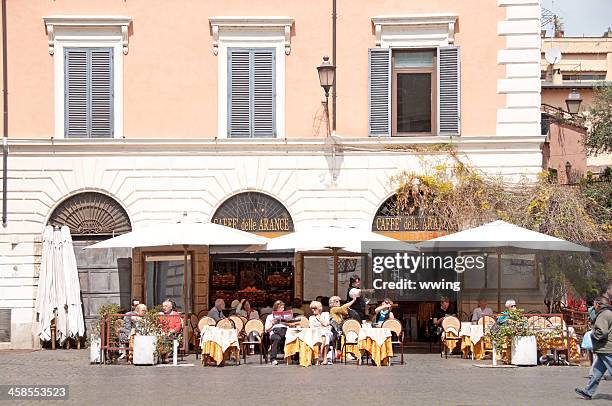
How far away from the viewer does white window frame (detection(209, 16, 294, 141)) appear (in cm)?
2597

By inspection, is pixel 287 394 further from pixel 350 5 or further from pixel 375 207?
pixel 350 5

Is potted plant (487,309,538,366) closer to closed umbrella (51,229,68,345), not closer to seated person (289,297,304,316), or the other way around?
seated person (289,297,304,316)

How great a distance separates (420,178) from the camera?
1008 inches

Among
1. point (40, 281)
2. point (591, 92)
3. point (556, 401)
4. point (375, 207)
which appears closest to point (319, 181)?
point (375, 207)

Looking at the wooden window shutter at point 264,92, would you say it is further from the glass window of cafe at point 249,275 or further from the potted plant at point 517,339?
the potted plant at point 517,339

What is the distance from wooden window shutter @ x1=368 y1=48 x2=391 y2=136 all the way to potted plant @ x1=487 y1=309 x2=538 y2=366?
6.08 metres

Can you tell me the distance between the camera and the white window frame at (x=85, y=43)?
26.0m

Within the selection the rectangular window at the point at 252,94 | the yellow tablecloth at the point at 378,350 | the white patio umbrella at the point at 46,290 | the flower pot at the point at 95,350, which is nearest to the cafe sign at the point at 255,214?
the rectangular window at the point at 252,94

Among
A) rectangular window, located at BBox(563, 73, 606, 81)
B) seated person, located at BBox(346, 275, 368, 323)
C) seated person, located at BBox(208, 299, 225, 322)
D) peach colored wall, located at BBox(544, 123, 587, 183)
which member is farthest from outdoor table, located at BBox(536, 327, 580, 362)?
rectangular window, located at BBox(563, 73, 606, 81)

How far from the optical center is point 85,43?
85.5 ft

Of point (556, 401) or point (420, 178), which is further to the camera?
point (420, 178)

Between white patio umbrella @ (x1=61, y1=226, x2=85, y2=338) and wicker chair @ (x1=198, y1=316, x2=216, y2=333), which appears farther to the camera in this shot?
white patio umbrella @ (x1=61, y1=226, x2=85, y2=338)

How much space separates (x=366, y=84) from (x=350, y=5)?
173cm

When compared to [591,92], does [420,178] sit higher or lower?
lower
